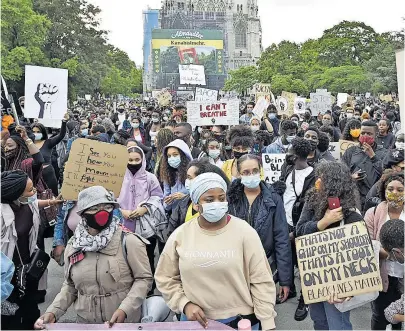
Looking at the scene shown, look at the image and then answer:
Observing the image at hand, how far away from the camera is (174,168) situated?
4949mm

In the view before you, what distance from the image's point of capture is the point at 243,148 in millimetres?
4914

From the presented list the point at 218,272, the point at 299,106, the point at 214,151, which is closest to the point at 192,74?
the point at 299,106

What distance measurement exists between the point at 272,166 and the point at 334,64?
153 ft

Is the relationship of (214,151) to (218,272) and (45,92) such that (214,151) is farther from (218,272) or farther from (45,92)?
(218,272)

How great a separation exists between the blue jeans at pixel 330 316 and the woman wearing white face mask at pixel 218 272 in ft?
2.01

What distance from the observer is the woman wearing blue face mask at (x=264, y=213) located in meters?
3.46

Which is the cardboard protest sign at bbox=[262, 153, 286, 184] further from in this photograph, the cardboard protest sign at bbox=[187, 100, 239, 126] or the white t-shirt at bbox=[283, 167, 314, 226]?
the cardboard protest sign at bbox=[187, 100, 239, 126]

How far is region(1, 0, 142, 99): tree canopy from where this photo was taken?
26.8 m

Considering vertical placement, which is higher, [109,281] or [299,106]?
[299,106]

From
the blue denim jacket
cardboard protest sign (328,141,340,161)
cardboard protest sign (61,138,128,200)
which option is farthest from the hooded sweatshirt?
cardboard protest sign (328,141,340,161)

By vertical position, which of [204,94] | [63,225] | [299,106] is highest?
[204,94]

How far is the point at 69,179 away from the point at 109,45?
155ft

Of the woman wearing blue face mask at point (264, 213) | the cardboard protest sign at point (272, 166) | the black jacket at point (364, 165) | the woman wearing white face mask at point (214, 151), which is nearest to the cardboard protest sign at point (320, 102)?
the woman wearing white face mask at point (214, 151)

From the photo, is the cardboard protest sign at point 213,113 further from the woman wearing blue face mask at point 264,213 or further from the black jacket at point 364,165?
the woman wearing blue face mask at point 264,213
